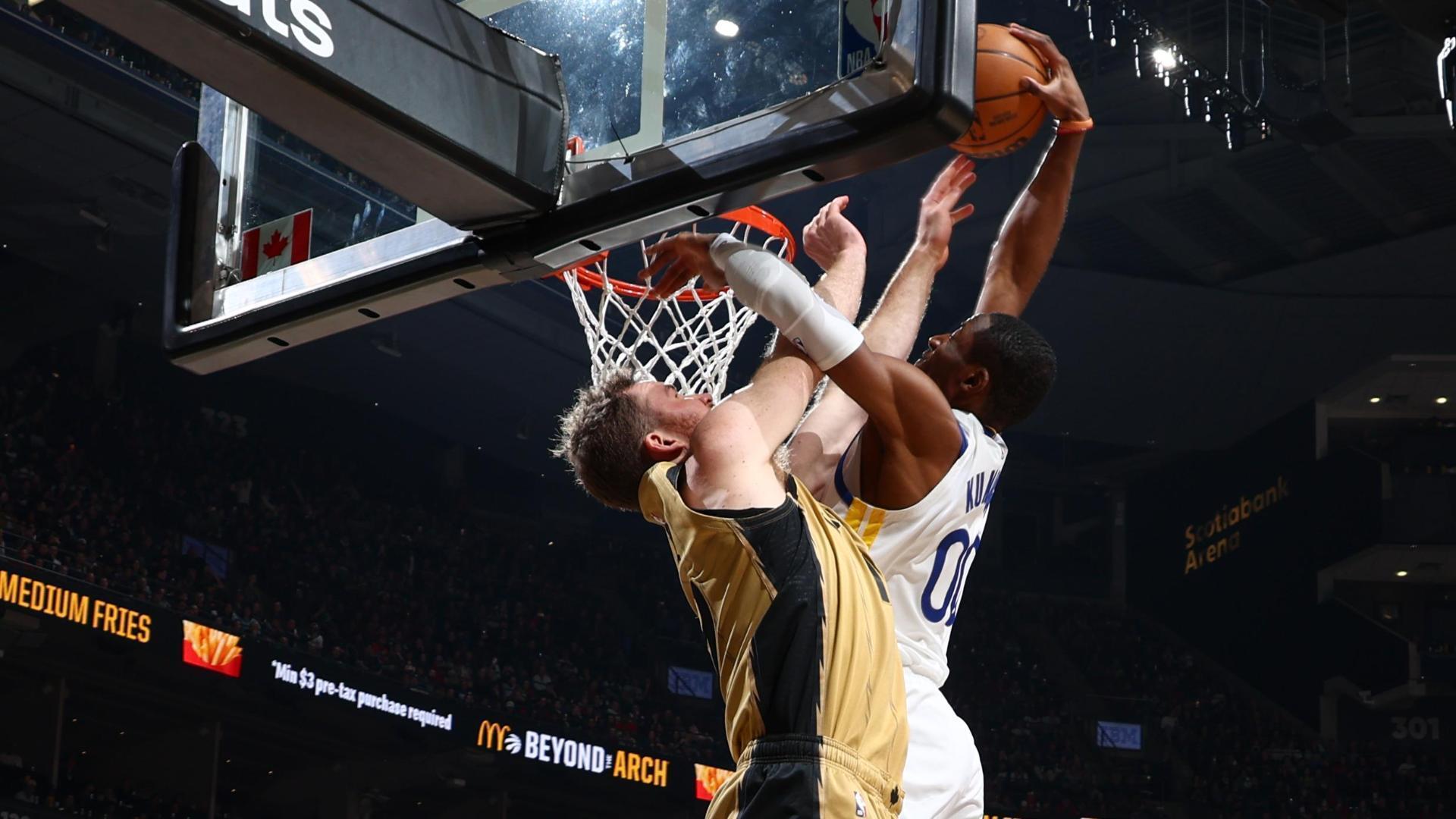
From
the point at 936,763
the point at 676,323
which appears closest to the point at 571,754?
the point at 676,323

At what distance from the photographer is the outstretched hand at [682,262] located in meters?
3.41

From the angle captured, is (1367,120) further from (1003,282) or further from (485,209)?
(485,209)

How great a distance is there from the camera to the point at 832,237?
11.7 feet

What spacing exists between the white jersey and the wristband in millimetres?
804

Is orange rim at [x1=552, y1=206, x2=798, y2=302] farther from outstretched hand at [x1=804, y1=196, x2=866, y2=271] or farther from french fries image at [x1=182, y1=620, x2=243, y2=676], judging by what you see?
french fries image at [x1=182, y1=620, x2=243, y2=676]

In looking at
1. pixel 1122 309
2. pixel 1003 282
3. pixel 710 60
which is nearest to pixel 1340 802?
pixel 1122 309

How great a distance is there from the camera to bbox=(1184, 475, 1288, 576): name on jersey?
75.9 ft

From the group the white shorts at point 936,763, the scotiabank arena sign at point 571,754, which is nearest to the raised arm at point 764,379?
the white shorts at point 936,763

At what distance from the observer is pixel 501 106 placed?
10.1ft

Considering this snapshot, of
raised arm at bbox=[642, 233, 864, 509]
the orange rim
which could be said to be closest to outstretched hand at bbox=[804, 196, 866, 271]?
raised arm at bbox=[642, 233, 864, 509]

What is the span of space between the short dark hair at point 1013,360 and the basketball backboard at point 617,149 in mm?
823

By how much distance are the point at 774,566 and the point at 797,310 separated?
0.53 meters

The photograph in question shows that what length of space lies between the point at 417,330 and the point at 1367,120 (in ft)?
39.1

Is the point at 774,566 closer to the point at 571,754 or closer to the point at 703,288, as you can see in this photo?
the point at 703,288
